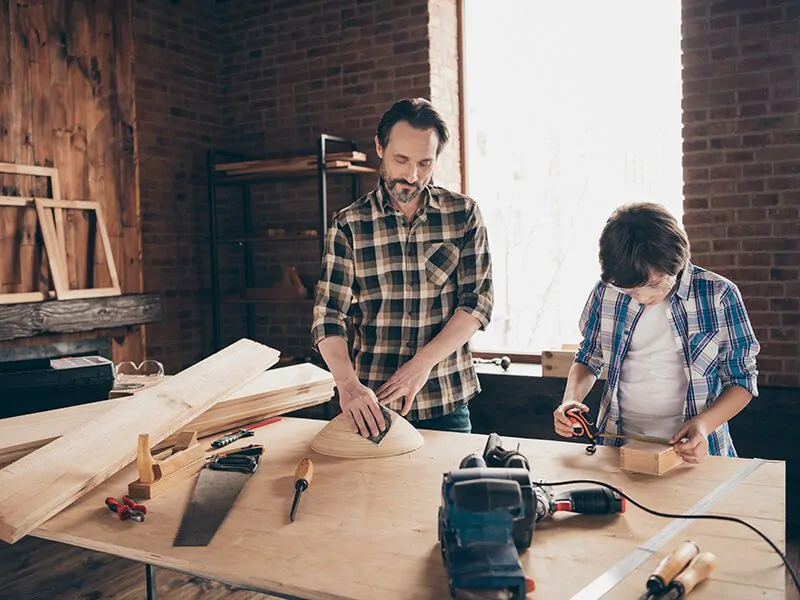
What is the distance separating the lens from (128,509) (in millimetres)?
1590

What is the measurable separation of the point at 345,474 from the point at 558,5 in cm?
386

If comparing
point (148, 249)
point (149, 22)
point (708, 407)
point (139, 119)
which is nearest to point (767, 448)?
point (708, 407)

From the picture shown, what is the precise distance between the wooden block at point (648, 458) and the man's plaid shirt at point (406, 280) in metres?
0.69

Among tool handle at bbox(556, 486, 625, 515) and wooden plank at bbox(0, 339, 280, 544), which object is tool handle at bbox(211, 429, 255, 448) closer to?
wooden plank at bbox(0, 339, 280, 544)

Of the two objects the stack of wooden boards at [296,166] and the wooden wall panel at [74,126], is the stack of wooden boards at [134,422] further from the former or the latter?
the wooden wall panel at [74,126]

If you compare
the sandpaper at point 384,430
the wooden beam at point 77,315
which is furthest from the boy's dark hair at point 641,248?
the wooden beam at point 77,315

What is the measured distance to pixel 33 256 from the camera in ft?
14.1

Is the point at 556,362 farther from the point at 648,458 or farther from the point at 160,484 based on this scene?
the point at 160,484

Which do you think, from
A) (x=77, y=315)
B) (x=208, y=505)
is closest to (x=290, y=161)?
(x=77, y=315)

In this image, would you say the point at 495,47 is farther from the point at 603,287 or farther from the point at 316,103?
the point at 603,287

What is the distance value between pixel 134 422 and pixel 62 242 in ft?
9.41

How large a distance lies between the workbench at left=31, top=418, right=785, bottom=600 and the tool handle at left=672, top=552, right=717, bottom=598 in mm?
16

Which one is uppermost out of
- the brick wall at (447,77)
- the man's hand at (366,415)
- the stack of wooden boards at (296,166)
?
the brick wall at (447,77)

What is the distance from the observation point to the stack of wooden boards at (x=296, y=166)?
4.65 meters
